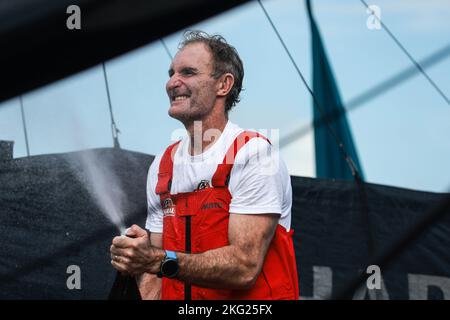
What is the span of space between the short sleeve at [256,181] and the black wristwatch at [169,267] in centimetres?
19

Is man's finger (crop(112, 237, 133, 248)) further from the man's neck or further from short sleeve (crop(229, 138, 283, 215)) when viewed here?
the man's neck

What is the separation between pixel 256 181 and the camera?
1.58 meters

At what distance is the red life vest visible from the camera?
159cm

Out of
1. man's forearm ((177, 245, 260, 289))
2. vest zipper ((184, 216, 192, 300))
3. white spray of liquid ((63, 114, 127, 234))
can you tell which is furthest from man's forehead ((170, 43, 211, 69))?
white spray of liquid ((63, 114, 127, 234))

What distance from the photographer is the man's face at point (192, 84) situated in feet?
5.73

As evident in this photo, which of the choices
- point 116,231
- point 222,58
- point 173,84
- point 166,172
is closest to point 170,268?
point 166,172

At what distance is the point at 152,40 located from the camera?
3.95ft

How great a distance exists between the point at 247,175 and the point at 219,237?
0.51 feet

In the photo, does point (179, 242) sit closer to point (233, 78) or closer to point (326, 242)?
point (233, 78)

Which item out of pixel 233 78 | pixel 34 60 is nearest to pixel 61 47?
pixel 34 60

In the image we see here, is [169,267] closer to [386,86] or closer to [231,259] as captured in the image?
[231,259]

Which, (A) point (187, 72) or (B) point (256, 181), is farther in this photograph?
(A) point (187, 72)

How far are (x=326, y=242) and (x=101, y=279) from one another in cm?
91

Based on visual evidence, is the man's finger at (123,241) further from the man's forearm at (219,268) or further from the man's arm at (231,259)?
the man's forearm at (219,268)
